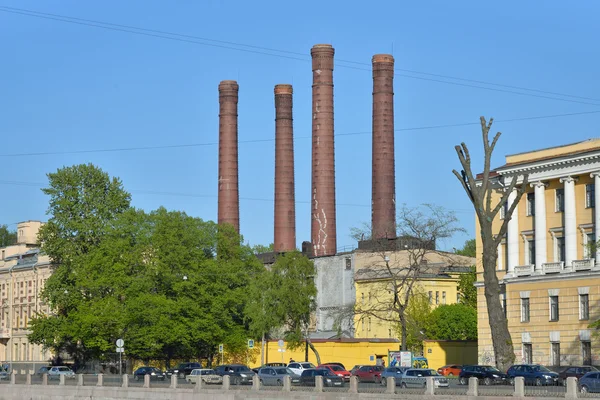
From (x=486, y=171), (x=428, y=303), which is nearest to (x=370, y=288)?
(x=428, y=303)

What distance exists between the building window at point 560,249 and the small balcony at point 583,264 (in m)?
2.55

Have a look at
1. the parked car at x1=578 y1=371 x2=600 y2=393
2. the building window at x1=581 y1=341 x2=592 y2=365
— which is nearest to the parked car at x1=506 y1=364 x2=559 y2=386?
the parked car at x1=578 y1=371 x2=600 y2=393

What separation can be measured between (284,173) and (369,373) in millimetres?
55643

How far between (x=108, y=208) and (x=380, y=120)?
95.8 ft

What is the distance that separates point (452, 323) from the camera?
10344 centimetres

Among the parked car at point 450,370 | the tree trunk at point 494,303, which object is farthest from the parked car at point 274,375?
the parked car at point 450,370

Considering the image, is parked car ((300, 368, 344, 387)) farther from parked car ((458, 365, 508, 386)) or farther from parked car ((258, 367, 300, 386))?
parked car ((458, 365, 508, 386))

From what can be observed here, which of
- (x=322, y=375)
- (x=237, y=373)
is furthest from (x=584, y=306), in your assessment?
(x=237, y=373)

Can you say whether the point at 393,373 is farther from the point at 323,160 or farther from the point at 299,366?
the point at 323,160

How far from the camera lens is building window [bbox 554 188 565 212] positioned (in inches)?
3120

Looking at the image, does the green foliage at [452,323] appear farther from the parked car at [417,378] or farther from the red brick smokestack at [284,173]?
the parked car at [417,378]

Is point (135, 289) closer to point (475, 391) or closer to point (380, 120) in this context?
point (380, 120)

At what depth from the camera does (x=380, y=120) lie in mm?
121500

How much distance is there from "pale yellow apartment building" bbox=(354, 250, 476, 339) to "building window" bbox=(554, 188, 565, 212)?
880 inches
